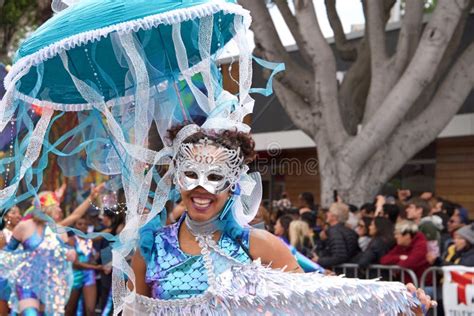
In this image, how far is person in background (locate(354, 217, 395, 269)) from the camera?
827 cm

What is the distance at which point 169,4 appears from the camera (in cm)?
370

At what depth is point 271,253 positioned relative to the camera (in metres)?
3.89

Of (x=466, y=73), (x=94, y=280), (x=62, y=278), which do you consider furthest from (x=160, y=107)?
(x=466, y=73)

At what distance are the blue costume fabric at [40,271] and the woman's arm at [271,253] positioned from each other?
5320mm

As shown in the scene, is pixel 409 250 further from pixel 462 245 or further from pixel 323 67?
pixel 323 67

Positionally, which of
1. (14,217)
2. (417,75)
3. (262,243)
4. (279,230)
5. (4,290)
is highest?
(417,75)

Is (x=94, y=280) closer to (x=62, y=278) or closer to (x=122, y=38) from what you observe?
(x=62, y=278)

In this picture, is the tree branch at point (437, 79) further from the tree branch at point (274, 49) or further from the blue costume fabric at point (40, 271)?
the blue costume fabric at point (40, 271)

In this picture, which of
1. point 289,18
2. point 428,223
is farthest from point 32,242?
point 289,18

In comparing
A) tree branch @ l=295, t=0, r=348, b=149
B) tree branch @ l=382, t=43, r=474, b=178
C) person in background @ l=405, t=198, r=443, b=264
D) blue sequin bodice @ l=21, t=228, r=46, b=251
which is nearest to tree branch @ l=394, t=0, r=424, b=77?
tree branch @ l=382, t=43, r=474, b=178

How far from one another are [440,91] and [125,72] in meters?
7.49

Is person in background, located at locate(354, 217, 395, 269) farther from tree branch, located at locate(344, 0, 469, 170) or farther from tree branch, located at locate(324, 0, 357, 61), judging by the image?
tree branch, located at locate(324, 0, 357, 61)

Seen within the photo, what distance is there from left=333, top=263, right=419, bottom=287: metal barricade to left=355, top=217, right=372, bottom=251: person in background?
278 millimetres

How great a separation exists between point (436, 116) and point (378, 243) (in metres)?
3.18
